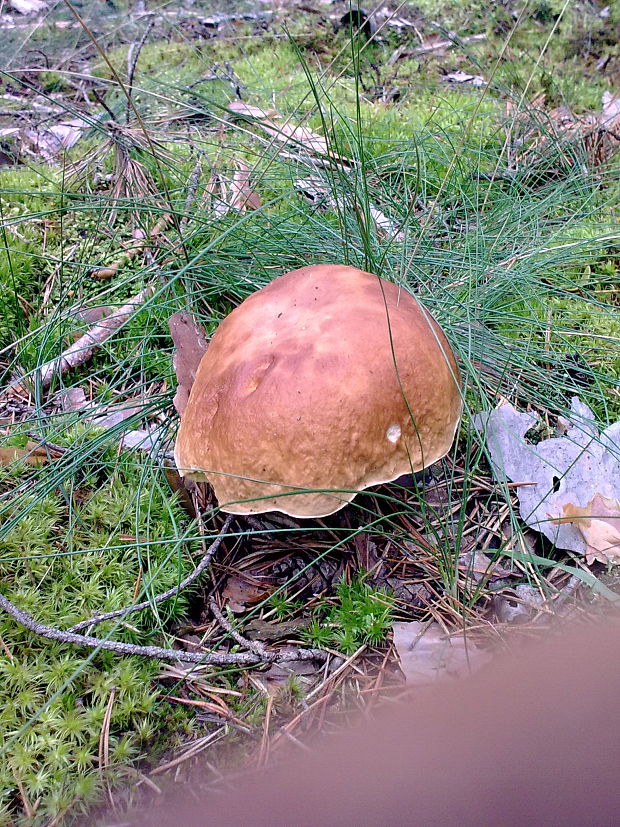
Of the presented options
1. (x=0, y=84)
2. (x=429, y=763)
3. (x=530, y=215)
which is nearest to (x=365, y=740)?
(x=429, y=763)

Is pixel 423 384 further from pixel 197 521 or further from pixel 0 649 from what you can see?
pixel 0 649

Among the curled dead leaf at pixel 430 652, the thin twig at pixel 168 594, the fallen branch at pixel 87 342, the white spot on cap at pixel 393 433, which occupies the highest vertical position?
the white spot on cap at pixel 393 433

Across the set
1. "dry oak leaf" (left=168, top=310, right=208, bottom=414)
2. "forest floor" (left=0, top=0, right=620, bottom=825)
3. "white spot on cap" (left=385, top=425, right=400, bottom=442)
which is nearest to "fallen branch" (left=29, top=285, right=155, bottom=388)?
"forest floor" (left=0, top=0, right=620, bottom=825)

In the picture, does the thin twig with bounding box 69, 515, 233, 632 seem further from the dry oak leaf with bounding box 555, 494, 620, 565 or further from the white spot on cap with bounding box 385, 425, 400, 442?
the dry oak leaf with bounding box 555, 494, 620, 565

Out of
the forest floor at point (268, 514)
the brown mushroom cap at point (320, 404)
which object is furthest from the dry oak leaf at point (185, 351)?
the brown mushroom cap at point (320, 404)

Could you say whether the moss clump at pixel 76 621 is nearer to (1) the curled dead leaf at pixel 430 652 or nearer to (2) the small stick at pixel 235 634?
(2) the small stick at pixel 235 634

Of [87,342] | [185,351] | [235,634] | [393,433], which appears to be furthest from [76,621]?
[87,342]
